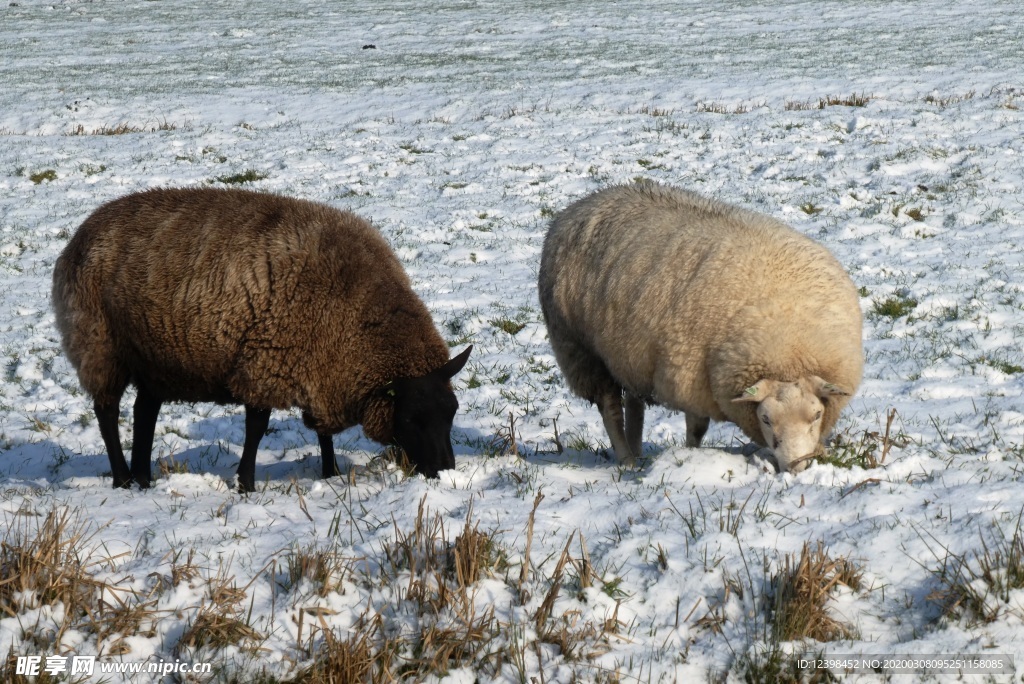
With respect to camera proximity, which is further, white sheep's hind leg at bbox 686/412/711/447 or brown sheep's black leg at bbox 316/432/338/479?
brown sheep's black leg at bbox 316/432/338/479

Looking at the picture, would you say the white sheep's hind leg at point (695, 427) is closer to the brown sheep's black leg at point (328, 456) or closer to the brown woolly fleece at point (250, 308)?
the brown woolly fleece at point (250, 308)

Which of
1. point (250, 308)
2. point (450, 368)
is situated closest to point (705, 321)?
point (450, 368)

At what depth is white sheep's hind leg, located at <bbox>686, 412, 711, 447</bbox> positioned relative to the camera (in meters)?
5.92

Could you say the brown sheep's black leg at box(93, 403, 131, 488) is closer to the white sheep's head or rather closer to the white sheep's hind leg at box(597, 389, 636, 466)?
the white sheep's hind leg at box(597, 389, 636, 466)

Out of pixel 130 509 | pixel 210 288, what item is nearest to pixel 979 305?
pixel 210 288

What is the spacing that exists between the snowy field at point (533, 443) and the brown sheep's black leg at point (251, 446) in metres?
0.19

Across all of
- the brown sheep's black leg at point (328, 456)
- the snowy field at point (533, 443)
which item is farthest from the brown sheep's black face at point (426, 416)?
the brown sheep's black leg at point (328, 456)

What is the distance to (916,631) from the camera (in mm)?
3330

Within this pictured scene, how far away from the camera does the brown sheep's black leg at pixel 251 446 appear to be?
574 cm

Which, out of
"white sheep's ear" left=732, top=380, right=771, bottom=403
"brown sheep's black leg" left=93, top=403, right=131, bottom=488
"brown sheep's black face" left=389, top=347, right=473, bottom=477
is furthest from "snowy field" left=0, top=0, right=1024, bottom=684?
"white sheep's ear" left=732, top=380, right=771, bottom=403

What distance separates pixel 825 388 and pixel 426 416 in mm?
2290

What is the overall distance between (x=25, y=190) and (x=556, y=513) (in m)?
13.9

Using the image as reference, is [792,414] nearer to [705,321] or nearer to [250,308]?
[705,321]

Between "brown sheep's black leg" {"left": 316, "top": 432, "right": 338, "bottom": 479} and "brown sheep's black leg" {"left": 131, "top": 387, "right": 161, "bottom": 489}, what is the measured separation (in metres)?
1.17
